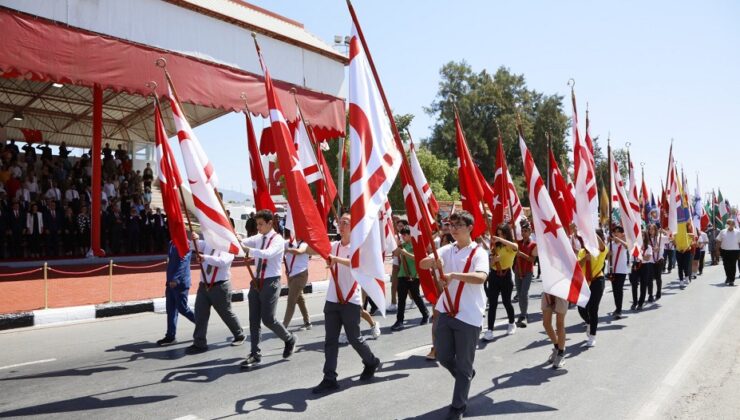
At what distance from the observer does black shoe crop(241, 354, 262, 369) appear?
6891 millimetres

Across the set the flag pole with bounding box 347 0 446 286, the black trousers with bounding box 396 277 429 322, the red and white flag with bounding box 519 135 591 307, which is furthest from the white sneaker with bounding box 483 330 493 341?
the flag pole with bounding box 347 0 446 286

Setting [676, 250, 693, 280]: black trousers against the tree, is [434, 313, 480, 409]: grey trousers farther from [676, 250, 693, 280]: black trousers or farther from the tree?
the tree

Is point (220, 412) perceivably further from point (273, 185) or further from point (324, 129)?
point (324, 129)

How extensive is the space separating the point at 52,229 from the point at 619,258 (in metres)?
16.0

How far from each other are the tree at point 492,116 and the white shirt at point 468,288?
5151 cm

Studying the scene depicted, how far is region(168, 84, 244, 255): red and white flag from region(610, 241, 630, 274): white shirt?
23.3 ft

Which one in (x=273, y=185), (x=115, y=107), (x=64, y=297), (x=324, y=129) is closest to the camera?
(x=64, y=297)

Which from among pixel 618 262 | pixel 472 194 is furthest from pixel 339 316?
pixel 618 262

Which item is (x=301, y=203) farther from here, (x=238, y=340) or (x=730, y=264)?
(x=730, y=264)

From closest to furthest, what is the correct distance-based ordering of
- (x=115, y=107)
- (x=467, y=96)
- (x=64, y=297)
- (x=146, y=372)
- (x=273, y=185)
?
(x=146, y=372)
(x=64, y=297)
(x=273, y=185)
(x=115, y=107)
(x=467, y=96)

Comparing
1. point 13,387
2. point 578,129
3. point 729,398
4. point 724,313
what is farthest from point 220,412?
Answer: point 724,313

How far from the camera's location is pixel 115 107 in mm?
24609

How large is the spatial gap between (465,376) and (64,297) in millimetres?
10342

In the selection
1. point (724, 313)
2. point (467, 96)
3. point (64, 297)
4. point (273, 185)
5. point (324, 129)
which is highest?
point (467, 96)
